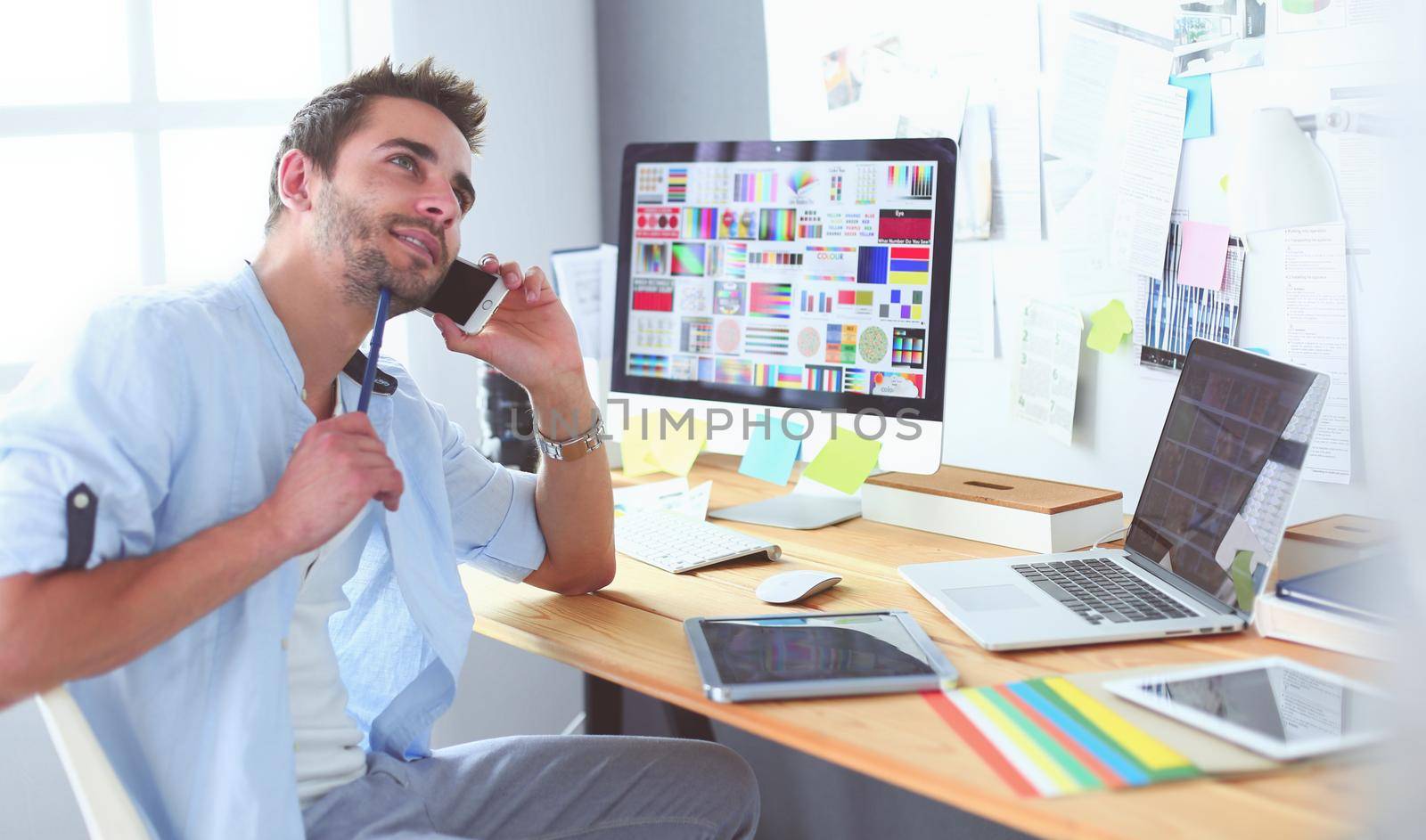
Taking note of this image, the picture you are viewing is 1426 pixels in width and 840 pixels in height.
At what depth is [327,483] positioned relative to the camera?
1067 mm

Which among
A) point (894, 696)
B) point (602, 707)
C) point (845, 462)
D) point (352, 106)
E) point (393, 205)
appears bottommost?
point (602, 707)

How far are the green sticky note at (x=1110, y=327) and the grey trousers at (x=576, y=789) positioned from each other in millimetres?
787

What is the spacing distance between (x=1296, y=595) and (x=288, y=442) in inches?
39.6

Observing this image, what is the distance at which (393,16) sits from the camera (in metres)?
2.04

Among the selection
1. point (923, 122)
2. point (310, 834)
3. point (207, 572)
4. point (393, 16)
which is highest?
point (393, 16)

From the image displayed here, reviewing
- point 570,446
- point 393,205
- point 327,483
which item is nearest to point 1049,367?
point 570,446

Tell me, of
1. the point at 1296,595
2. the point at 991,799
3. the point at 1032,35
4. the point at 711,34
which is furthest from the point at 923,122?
the point at 991,799

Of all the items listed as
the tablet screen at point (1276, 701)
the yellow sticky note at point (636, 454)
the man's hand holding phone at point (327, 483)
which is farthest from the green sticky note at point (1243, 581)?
the yellow sticky note at point (636, 454)

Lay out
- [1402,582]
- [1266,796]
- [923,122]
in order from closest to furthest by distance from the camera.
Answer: [1402,582] < [1266,796] < [923,122]

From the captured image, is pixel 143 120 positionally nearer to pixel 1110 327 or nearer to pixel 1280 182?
pixel 1110 327

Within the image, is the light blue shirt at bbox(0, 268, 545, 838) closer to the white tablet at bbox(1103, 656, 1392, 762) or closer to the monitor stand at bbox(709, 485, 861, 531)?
the monitor stand at bbox(709, 485, 861, 531)

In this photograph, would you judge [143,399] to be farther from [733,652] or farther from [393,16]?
[393,16]

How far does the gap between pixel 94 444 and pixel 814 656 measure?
0.66m

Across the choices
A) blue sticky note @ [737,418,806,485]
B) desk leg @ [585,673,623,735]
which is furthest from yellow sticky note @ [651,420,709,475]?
desk leg @ [585,673,623,735]
